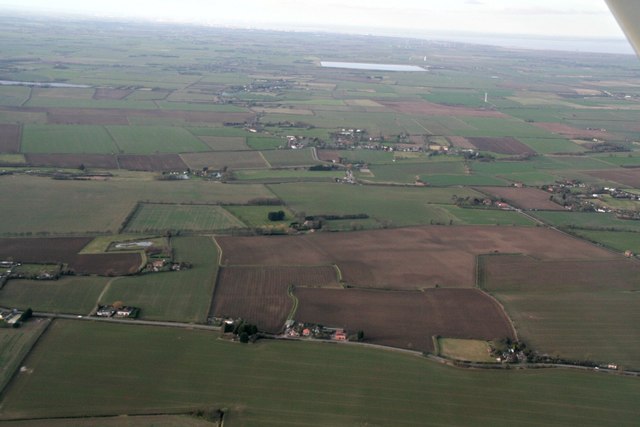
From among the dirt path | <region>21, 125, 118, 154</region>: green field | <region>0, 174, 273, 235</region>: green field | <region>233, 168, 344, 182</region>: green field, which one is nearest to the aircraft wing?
the dirt path

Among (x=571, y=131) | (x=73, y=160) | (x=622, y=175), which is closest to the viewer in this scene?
(x=73, y=160)

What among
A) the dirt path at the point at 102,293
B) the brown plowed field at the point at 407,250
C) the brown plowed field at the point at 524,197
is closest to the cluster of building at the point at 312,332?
the brown plowed field at the point at 407,250

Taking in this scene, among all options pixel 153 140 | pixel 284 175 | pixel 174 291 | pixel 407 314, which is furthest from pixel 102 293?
pixel 153 140

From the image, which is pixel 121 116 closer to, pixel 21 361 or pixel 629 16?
pixel 21 361

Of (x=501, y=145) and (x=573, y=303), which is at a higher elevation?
(x=501, y=145)

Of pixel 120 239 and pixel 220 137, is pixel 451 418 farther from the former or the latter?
pixel 220 137

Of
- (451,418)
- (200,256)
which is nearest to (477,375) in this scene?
(451,418)
